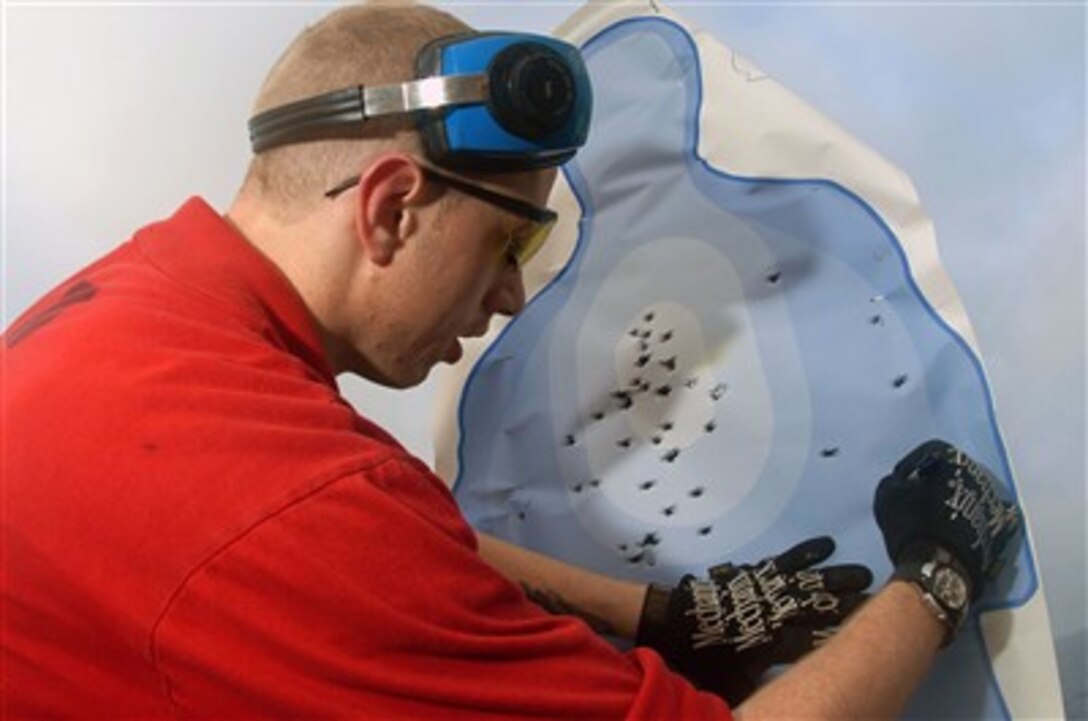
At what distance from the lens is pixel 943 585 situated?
4.06 feet

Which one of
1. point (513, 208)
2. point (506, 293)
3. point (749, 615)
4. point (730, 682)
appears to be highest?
point (513, 208)

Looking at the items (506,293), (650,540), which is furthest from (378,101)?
(650,540)

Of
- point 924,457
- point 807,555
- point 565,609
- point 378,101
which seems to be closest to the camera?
point 378,101

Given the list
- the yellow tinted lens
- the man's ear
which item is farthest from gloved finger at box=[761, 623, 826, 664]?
the man's ear

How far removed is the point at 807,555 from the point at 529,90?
748mm

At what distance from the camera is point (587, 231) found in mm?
1849

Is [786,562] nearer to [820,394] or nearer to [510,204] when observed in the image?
[820,394]

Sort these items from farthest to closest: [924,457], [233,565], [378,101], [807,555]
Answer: [807,555], [924,457], [378,101], [233,565]

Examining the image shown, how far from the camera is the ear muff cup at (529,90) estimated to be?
1239 millimetres

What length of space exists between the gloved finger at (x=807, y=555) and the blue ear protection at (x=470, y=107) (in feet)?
2.16

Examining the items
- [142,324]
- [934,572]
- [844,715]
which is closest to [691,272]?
[934,572]

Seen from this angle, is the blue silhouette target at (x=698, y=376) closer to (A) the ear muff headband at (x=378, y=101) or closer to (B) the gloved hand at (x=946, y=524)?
(B) the gloved hand at (x=946, y=524)

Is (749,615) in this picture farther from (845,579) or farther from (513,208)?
(513,208)

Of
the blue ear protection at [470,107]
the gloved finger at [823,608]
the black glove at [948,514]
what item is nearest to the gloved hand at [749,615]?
the gloved finger at [823,608]
